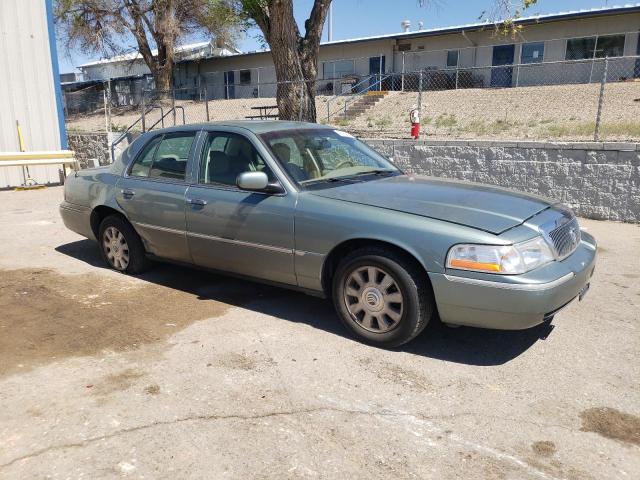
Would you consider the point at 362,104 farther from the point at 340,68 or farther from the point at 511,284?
the point at 511,284

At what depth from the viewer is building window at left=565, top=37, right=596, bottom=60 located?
25.5m

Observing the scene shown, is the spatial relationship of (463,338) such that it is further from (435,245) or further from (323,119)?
(323,119)

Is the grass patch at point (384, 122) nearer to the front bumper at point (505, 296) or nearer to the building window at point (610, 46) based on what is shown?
the building window at point (610, 46)

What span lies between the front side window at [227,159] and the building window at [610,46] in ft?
83.7

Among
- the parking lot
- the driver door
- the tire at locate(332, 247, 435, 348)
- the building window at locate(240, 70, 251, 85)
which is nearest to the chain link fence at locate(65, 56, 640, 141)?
the building window at locate(240, 70, 251, 85)

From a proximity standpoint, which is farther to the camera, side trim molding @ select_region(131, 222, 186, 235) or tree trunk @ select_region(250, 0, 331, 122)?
tree trunk @ select_region(250, 0, 331, 122)

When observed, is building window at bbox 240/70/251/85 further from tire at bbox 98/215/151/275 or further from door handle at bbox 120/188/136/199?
door handle at bbox 120/188/136/199

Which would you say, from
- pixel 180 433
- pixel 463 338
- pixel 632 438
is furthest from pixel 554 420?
pixel 180 433

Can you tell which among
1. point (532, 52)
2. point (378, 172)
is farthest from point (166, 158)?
point (532, 52)

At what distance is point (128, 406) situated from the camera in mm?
3221

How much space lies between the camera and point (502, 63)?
27.4 metres

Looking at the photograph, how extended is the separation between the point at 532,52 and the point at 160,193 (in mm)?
26210

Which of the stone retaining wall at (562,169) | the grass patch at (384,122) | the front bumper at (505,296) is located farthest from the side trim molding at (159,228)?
the grass patch at (384,122)

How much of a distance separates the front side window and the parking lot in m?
1.14
